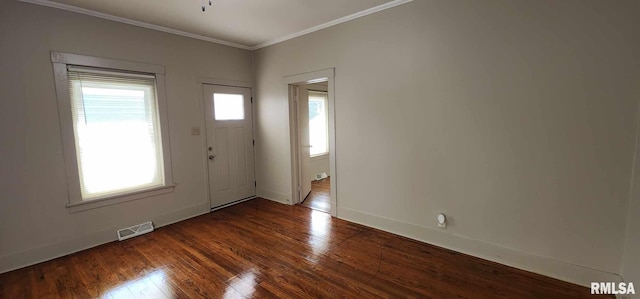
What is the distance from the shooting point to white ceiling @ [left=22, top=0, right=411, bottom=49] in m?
2.95

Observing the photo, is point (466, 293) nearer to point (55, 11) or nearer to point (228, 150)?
point (228, 150)

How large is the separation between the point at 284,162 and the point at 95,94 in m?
2.57

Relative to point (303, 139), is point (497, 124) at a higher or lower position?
higher

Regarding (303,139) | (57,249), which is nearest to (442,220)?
(303,139)

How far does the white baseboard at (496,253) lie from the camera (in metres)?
2.26

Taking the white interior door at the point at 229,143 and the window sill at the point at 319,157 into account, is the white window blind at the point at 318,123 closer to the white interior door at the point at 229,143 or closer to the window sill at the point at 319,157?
the window sill at the point at 319,157

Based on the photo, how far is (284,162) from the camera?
4539 millimetres

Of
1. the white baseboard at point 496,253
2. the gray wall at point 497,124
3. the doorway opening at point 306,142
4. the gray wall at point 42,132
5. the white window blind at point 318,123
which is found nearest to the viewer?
the gray wall at point 497,124

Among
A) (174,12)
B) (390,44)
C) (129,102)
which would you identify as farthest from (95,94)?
(390,44)

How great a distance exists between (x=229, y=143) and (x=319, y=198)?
1791 millimetres

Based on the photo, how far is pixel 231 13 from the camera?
10.5ft

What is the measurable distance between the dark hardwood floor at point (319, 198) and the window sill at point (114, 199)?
6.77 ft

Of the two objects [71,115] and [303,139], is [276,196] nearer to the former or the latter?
[303,139]

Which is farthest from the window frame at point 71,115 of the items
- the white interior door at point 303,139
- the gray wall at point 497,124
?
the gray wall at point 497,124
